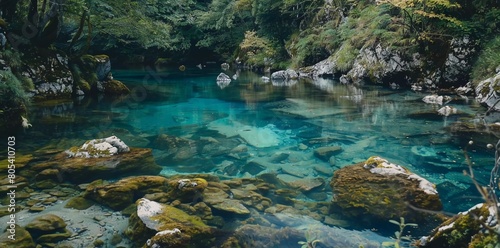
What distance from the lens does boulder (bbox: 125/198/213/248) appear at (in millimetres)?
4309

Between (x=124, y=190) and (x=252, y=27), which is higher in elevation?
(x=252, y=27)

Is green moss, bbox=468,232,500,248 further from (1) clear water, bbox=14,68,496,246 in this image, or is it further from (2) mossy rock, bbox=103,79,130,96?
(2) mossy rock, bbox=103,79,130,96

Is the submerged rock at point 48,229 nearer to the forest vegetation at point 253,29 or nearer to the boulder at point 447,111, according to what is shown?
the forest vegetation at point 253,29

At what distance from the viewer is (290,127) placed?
10734mm

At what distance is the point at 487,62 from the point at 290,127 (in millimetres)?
7323

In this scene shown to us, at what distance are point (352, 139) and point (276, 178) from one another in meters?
3.03

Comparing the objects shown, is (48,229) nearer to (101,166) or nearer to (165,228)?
(165,228)

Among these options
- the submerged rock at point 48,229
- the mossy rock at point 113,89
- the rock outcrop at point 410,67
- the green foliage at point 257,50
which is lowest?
the submerged rock at point 48,229

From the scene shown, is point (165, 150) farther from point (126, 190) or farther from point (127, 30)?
point (127, 30)

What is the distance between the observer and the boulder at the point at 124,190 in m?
5.65

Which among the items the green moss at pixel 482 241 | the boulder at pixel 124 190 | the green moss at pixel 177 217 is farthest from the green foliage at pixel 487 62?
the green moss at pixel 177 217

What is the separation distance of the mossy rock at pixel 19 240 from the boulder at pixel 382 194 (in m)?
3.88

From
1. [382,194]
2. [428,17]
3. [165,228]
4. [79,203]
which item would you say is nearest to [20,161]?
[79,203]

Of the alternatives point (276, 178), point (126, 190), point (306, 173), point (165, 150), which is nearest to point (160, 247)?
point (126, 190)
